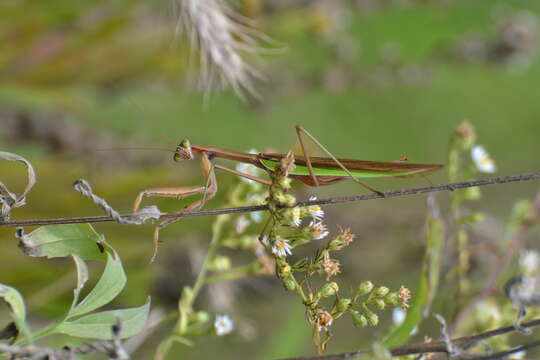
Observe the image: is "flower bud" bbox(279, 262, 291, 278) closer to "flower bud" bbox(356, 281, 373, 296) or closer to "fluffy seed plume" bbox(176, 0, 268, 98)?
"flower bud" bbox(356, 281, 373, 296)

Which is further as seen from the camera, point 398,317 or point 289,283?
point 398,317

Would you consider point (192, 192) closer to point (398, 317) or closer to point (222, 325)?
point (222, 325)

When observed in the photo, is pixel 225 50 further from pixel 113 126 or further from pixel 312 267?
pixel 113 126

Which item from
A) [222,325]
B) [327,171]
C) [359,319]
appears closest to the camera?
[359,319]

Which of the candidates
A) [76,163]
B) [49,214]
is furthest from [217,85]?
[76,163]

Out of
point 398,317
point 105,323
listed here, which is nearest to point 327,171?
point 398,317

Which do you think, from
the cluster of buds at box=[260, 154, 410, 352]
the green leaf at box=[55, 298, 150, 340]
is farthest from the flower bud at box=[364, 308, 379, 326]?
the green leaf at box=[55, 298, 150, 340]

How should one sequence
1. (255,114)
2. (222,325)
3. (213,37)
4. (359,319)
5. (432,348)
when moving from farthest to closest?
(255,114) < (213,37) < (222,325) < (359,319) < (432,348)
